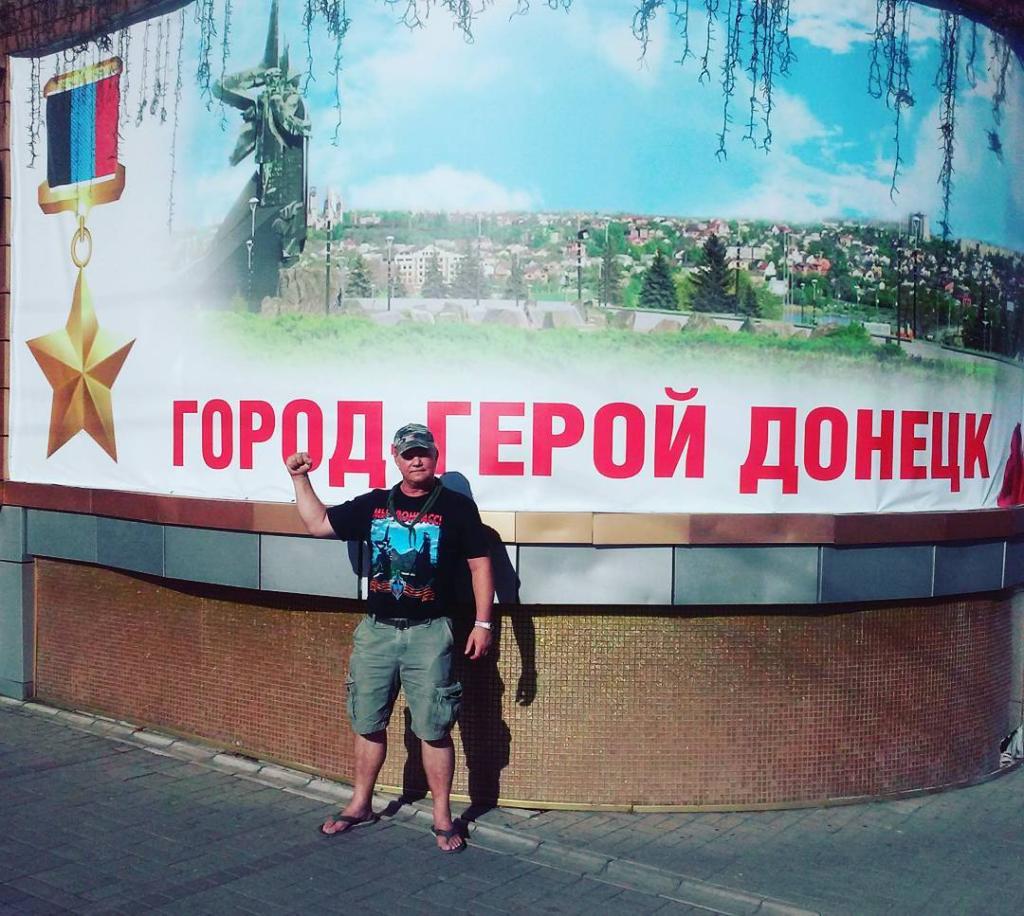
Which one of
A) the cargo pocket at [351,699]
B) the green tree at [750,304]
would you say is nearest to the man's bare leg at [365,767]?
the cargo pocket at [351,699]

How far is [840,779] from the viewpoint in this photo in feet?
19.7

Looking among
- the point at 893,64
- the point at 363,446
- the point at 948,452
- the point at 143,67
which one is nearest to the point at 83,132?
the point at 143,67

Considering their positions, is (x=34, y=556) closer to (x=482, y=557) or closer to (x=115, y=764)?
(x=115, y=764)

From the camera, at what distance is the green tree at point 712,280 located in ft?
18.9

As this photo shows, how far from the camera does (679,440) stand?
5738mm

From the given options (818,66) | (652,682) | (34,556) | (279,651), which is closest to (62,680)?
(34,556)

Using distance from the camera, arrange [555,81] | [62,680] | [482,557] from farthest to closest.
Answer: [62,680] < [555,81] < [482,557]

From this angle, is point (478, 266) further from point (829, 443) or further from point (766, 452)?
point (829, 443)

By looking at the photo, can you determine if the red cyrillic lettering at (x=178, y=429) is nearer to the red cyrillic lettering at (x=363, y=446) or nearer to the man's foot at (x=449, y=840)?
the red cyrillic lettering at (x=363, y=446)

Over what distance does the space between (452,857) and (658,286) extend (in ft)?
9.04

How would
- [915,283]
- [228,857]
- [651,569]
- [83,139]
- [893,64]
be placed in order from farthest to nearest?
[83,139] < [915,283] < [893,64] < [651,569] < [228,857]

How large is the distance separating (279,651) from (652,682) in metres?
1.94

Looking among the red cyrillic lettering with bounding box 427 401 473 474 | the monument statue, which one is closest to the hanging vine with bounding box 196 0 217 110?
the monument statue

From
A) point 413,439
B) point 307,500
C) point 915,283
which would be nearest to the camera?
point 413,439
